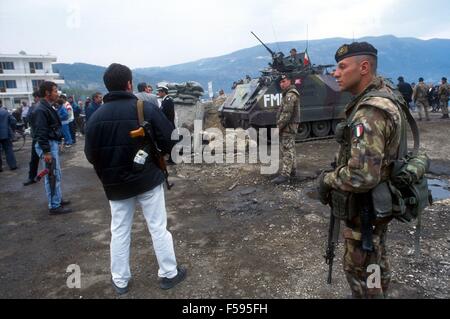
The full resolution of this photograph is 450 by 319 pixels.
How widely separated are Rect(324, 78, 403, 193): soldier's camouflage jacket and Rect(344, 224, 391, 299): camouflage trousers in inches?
14.6

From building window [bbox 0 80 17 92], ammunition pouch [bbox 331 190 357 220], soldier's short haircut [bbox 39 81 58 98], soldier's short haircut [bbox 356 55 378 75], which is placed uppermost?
building window [bbox 0 80 17 92]

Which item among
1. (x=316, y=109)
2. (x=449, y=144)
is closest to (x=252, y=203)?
(x=316, y=109)

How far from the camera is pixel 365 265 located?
221 cm

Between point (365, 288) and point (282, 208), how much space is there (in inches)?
109

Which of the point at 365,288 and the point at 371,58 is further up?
the point at 371,58

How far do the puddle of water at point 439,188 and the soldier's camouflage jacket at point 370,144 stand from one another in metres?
3.84

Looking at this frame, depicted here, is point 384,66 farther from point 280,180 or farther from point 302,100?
point 280,180

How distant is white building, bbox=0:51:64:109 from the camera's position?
46250mm

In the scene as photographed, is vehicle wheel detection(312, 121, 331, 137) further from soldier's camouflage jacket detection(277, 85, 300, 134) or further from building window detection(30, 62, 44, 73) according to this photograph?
building window detection(30, 62, 44, 73)

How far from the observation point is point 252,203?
5.32 metres

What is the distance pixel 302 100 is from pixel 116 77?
7.97 metres

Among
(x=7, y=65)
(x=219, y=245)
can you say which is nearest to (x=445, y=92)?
(x=219, y=245)

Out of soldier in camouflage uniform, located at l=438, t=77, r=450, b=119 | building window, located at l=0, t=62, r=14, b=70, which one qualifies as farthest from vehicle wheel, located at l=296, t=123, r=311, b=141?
building window, located at l=0, t=62, r=14, b=70
